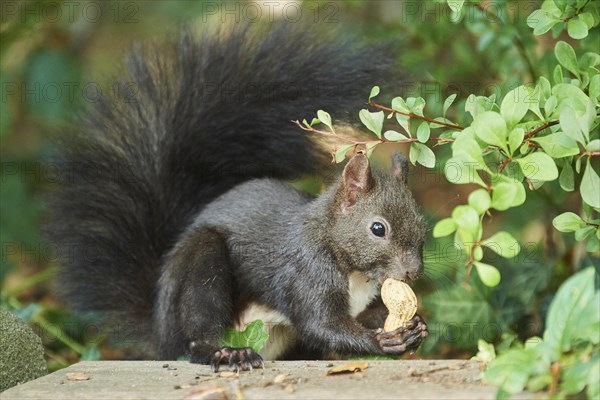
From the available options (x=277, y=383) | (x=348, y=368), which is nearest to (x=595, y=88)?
(x=348, y=368)

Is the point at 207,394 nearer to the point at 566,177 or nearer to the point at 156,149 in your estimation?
the point at 566,177

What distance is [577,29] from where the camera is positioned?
1686mm

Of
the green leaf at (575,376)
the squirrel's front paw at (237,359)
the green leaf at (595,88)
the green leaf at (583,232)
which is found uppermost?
the green leaf at (595,88)

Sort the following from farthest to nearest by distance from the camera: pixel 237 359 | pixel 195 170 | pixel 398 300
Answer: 1. pixel 195 170
2. pixel 398 300
3. pixel 237 359

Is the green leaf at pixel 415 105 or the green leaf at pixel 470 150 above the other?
the green leaf at pixel 470 150

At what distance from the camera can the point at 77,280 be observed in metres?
2.57

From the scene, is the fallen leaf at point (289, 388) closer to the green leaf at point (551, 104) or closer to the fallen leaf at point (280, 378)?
the fallen leaf at point (280, 378)

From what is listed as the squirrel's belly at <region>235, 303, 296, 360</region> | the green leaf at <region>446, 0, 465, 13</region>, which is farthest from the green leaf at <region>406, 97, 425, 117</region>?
the squirrel's belly at <region>235, 303, 296, 360</region>

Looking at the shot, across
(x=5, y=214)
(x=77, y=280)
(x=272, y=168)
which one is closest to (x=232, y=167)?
(x=272, y=168)

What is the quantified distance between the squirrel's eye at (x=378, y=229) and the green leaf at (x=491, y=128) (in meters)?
0.67

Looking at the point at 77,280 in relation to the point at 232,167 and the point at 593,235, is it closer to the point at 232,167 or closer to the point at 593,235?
the point at 232,167

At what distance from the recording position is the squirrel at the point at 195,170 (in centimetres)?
Result: 229

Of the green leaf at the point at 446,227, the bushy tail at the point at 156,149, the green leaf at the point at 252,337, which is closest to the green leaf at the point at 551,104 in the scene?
the green leaf at the point at 446,227

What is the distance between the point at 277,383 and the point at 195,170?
1098 millimetres
